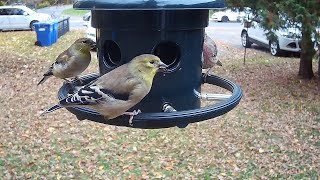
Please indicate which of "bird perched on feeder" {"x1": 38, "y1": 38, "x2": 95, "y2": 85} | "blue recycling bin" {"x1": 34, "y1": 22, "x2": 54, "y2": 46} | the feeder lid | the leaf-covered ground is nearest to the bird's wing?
the feeder lid

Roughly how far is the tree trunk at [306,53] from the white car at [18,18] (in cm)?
1514

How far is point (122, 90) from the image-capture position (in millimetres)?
2262

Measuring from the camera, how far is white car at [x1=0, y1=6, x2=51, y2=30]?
22422mm

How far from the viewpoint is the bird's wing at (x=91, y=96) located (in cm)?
219

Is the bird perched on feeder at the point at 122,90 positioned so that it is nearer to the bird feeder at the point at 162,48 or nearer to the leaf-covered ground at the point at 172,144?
the bird feeder at the point at 162,48

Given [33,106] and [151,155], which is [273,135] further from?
[33,106]

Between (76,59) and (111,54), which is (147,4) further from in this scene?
(76,59)

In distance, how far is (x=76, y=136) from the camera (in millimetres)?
6676

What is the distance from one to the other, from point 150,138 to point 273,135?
1.79 metres

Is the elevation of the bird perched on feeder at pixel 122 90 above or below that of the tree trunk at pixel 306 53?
above

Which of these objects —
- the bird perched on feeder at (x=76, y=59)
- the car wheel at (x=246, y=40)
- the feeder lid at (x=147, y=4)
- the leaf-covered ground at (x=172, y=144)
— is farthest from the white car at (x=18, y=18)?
the feeder lid at (x=147, y=4)

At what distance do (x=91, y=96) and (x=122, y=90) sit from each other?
0.15m

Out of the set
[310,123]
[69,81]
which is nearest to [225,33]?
[310,123]

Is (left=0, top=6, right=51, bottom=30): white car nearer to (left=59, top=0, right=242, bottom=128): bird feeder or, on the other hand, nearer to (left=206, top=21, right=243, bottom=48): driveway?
(left=206, top=21, right=243, bottom=48): driveway
